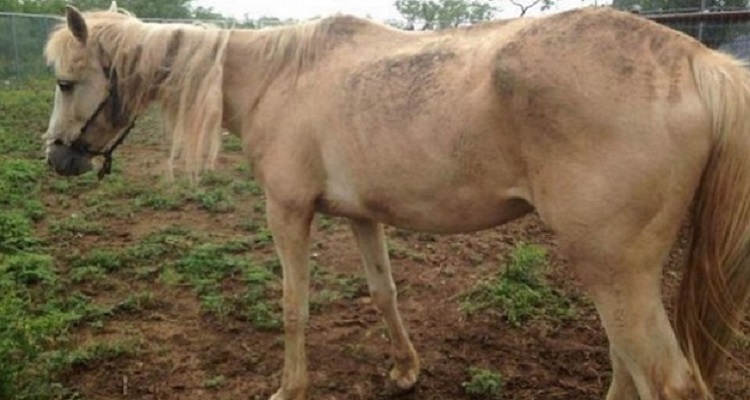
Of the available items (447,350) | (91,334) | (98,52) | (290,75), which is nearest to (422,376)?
(447,350)

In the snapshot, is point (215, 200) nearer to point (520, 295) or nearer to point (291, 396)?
point (520, 295)

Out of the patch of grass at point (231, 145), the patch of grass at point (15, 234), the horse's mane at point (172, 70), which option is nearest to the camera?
the horse's mane at point (172, 70)

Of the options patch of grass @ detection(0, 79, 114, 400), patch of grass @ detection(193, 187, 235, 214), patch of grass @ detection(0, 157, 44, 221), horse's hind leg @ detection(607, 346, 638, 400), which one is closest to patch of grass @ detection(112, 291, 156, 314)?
patch of grass @ detection(0, 79, 114, 400)

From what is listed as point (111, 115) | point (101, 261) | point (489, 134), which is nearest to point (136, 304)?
point (101, 261)

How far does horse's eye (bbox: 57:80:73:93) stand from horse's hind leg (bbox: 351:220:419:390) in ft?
5.00

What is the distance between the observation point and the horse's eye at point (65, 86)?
3.24m

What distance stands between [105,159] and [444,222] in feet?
6.34

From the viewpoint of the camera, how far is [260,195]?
668 centimetres

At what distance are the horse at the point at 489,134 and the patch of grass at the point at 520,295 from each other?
0.88 metres

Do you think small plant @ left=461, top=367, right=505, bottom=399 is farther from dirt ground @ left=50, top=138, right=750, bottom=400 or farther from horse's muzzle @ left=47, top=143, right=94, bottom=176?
horse's muzzle @ left=47, top=143, right=94, bottom=176

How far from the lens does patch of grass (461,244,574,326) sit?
3.92 meters

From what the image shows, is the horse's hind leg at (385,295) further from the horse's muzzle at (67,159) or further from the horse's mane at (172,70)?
the horse's muzzle at (67,159)

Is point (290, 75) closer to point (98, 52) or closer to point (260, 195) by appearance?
point (98, 52)

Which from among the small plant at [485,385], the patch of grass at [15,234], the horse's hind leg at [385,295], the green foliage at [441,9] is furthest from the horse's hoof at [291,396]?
the green foliage at [441,9]
